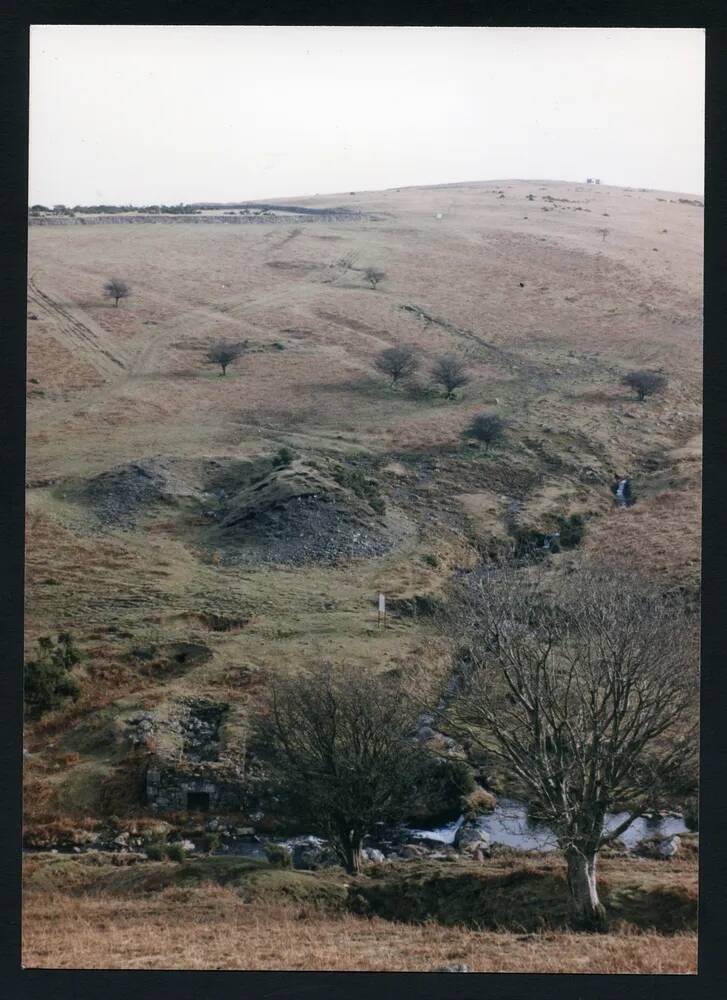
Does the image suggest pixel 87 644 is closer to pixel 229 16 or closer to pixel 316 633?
pixel 316 633

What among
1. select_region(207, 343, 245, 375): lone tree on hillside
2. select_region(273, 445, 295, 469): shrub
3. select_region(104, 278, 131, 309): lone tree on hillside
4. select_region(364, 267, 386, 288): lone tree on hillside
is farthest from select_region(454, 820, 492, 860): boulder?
select_region(364, 267, 386, 288): lone tree on hillside

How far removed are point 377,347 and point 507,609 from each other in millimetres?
31455

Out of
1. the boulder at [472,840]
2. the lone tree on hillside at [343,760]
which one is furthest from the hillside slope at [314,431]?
the boulder at [472,840]

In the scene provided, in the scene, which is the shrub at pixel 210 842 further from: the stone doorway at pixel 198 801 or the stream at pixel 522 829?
the stream at pixel 522 829

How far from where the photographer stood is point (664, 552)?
32.9 metres

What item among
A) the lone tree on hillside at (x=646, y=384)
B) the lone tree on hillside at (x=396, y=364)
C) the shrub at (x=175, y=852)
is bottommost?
the shrub at (x=175, y=852)

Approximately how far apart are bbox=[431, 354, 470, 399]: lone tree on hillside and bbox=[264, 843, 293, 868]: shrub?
2639cm

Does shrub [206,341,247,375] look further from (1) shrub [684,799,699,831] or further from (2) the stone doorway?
(1) shrub [684,799,699,831]

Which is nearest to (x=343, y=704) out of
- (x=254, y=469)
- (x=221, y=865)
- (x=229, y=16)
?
(x=221, y=865)

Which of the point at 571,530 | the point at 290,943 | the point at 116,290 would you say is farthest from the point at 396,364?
the point at 290,943

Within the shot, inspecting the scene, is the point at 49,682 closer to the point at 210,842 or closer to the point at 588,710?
the point at 210,842

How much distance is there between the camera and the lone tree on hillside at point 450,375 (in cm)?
4603

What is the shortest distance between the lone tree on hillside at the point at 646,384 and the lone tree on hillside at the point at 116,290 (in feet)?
76.7

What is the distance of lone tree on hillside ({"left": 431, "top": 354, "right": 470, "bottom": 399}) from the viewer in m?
46.0
